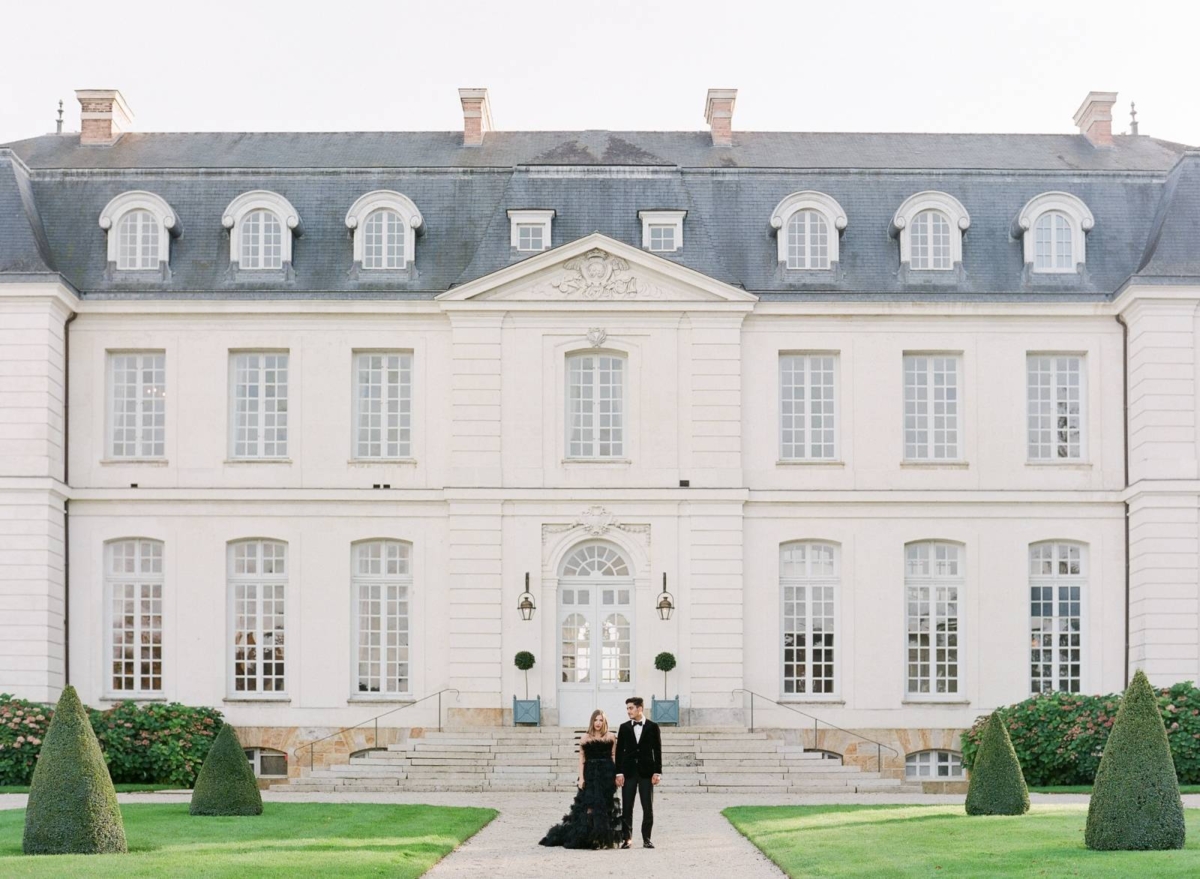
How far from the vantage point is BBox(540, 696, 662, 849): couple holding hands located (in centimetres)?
1886

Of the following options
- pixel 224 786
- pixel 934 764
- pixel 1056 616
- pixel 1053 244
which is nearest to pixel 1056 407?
pixel 1053 244

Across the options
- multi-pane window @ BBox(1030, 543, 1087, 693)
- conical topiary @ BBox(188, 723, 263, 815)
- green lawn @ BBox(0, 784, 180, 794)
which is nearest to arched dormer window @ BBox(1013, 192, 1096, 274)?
multi-pane window @ BBox(1030, 543, 1087, 693)

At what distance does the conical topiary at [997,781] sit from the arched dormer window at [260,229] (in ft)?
51.9

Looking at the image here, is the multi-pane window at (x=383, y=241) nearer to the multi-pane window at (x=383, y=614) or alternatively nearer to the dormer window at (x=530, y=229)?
the dormer window at (x=530, y=229)

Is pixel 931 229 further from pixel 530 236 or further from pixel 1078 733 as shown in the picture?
pixel 1078 733

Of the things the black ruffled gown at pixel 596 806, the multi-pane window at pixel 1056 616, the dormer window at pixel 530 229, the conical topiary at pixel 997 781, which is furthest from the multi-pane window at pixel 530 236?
the black ruffled gown at pixel 596 806

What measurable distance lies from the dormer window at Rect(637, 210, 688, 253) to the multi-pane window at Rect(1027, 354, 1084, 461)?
20.9 ft

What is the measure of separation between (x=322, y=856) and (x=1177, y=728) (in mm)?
15662

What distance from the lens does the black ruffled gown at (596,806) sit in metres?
18.8

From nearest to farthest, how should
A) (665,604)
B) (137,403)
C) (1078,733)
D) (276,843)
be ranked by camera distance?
(276,843), (1078,733), (665,604), (137,403)

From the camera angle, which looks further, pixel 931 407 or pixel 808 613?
pixel 931 407

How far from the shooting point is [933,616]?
3117 cm

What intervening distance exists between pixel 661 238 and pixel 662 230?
150mm

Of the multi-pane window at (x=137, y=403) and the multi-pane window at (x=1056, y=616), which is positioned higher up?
the multi-pane window at (x=137, y=403)
